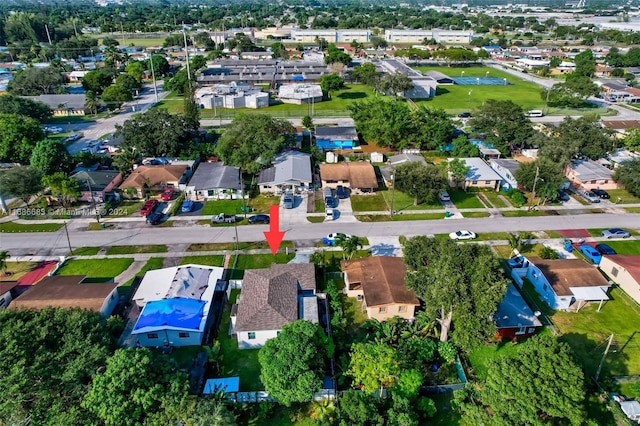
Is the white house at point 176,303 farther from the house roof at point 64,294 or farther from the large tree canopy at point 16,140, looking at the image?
the large tree canopy at point 16,140

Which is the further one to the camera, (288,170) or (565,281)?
(288,170)

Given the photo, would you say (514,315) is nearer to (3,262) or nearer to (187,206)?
(187,206)

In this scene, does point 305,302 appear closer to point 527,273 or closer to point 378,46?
point 527,273

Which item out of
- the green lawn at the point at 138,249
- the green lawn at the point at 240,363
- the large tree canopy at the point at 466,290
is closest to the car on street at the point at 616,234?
the large tree canopy at the point at 466,290

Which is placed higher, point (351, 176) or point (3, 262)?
point (351, 176)

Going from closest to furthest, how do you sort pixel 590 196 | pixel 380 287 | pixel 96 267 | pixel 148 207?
pixel 380 287 → pixel 96 267 → pixel 148 207 → pixel 590 196

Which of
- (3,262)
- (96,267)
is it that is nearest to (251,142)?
(96,267)

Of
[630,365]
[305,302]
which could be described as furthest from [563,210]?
[305,302]
